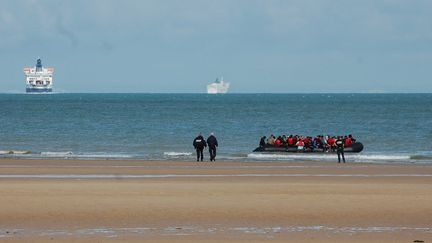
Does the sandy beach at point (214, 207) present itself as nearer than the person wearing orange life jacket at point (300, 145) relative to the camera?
Yes

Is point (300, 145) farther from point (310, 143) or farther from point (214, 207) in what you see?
point (214, 207)

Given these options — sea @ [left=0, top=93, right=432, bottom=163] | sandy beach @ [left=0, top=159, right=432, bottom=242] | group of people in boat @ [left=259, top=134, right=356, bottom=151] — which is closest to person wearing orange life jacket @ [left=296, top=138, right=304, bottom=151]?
group of people in boat @ [left=259, top=134, right=356, bottom=151]

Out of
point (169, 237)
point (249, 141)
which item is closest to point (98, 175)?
point (169, 237)

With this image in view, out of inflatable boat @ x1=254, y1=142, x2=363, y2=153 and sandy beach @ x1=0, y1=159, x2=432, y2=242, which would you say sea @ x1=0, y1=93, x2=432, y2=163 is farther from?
sandy beach @ x1=0, y1=159, x2=432, y2=242

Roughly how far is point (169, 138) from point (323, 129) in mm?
19689

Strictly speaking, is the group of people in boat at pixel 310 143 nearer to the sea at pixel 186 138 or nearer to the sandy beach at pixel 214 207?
the sea at pixel 186 138

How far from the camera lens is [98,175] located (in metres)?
28.2

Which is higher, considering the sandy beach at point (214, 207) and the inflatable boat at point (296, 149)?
the inflatable boat at point (296, 149)

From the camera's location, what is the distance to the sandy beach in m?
15.6

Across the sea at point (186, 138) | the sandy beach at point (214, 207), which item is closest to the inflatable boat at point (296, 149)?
the sea at point (186, 138)

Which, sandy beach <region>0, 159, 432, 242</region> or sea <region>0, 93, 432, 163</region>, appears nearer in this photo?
sandy beach <region>0, 159, 432, 242</region>

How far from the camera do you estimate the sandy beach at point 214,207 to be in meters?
15.6

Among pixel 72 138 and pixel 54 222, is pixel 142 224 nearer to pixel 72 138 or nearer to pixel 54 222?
pixel 54 222

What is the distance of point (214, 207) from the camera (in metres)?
18.9
